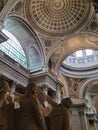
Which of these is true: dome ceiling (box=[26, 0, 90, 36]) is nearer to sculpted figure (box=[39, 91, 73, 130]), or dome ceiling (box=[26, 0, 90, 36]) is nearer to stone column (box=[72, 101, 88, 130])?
sculpted figure (box=[39, 91, 73, 130])

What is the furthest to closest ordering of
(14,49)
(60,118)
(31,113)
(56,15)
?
(14,49), (56,15), (60,118), (31,113)

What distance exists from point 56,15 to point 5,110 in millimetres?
9927

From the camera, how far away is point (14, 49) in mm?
12719

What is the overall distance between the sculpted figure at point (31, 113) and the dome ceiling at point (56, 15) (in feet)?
28.7

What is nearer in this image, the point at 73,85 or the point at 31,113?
the point at 31,113

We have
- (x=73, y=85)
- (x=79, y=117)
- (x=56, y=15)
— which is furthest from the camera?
(x=73, y=85)

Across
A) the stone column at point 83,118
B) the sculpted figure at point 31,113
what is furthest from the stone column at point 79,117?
the sculpted figure at point 31,113

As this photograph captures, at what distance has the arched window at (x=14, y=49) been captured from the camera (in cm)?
1223

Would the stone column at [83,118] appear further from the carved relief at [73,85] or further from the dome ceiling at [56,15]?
the dome ceiling at [56,15]

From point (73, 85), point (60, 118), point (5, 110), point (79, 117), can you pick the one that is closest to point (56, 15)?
point (73, 85)

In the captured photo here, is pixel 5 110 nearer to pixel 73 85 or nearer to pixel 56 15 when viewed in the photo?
pixel 56 15

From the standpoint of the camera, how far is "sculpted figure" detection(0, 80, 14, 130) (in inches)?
125

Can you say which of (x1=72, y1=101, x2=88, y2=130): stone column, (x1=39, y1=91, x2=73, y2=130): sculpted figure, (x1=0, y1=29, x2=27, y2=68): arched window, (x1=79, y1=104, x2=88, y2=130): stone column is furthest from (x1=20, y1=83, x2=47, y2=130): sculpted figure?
(x1=79, y1=104, x2=88, y2=130): stone column

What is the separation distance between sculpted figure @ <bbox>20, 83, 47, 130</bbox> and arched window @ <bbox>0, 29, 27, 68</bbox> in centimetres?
894
